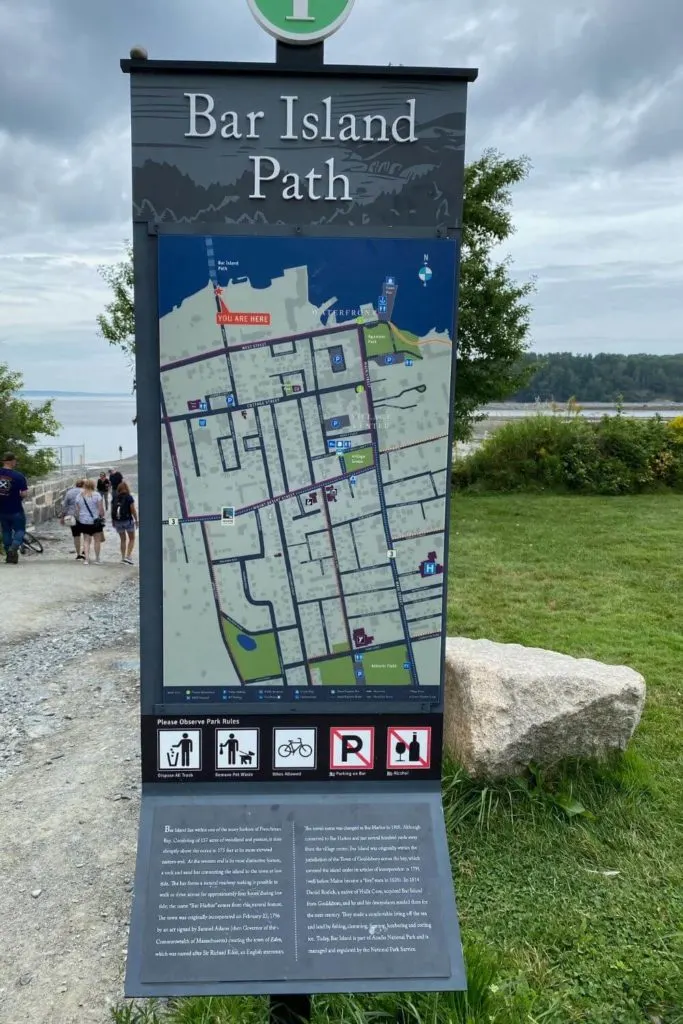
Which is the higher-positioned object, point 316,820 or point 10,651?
point 316,820

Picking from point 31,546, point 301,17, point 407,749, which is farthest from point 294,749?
point 31,546

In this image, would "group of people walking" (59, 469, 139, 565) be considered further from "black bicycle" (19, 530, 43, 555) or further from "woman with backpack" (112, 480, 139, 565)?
"black bicycle" (19, 530, 43, 555)

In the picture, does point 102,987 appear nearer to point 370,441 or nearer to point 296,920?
point 296,920

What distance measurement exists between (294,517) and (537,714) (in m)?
2.77

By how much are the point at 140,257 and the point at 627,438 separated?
60.7ft

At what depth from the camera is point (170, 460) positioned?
10.3 feet

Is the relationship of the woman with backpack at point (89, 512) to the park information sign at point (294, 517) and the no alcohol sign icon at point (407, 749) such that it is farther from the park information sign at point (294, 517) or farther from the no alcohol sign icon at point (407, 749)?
the no alcohol sign icon at point (407, 749)

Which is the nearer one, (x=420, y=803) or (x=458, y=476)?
(x=420, y=803)

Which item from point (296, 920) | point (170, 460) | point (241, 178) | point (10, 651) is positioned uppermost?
point (241, 178)

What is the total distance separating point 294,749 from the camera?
3.27m

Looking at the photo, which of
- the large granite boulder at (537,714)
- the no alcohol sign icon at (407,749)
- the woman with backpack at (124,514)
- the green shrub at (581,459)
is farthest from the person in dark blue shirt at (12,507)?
the no alcohol sign icon at (407,749)

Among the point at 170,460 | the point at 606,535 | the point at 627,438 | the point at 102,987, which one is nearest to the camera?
the point at 170,460

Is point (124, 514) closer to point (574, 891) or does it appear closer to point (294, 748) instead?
point (574, 891)

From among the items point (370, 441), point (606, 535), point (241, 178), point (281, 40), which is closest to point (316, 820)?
point (370, 441)
